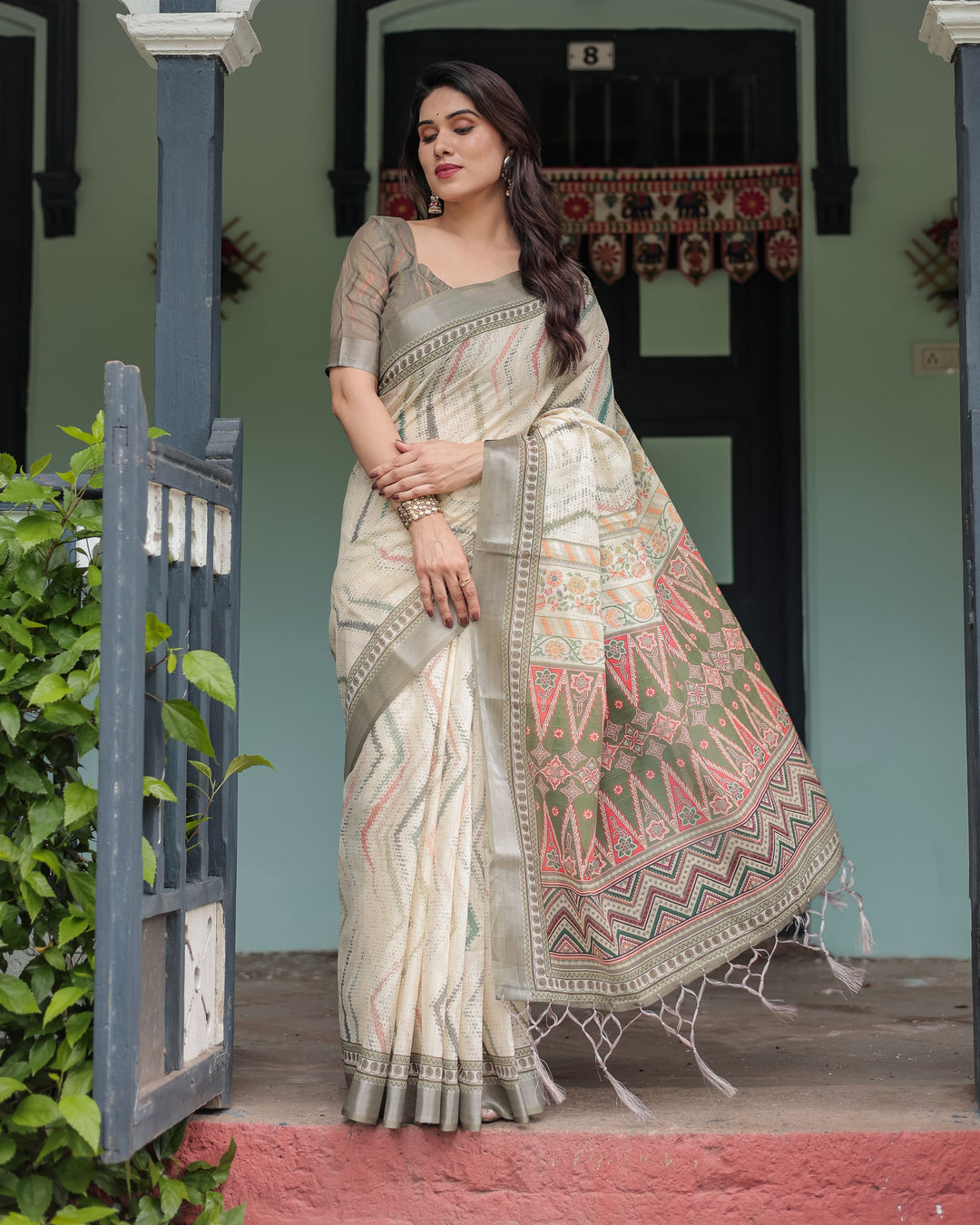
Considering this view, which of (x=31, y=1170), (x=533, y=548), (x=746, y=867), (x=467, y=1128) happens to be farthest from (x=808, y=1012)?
(x=31, y=1170)

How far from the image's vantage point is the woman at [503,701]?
263 centimetres

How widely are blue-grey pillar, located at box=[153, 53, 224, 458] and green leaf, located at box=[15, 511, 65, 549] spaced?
46 centimetres

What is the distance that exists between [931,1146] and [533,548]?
1366 millimetres

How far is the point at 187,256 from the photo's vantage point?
286 cm

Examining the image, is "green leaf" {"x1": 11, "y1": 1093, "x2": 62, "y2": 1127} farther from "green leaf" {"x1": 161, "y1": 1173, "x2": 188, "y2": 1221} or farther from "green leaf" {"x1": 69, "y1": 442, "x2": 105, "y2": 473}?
"green leaf" {"x1": 69, "y1": 442, "x2": 105, "y2": 473}

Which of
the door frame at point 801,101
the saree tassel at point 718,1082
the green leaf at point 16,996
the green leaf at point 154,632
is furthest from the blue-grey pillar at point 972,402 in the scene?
the door frame at point 801,101

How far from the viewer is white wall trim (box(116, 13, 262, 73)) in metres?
2.85

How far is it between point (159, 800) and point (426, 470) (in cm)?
83

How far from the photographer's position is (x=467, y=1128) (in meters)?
2.60

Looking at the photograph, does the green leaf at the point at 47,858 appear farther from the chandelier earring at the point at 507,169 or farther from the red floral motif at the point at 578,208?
the red floral motif at the point at 578,208

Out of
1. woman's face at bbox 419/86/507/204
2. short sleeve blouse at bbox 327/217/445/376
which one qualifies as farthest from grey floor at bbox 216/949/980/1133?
woman's face at bbox 419/86/507/204

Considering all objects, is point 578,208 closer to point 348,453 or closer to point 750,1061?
point 348,453

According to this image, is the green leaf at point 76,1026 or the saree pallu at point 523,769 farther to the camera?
the saree pallu at point 523,769

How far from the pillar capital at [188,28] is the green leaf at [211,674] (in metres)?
1.33
